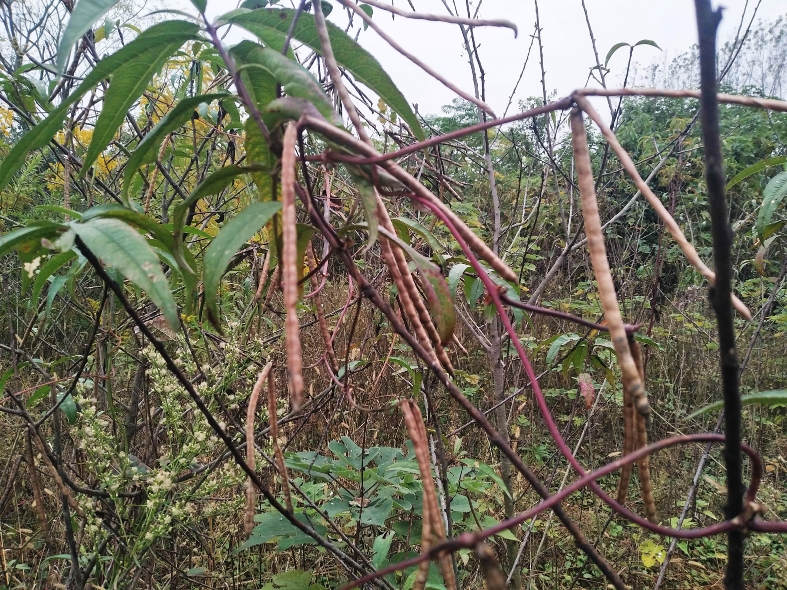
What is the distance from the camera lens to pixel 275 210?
32cm

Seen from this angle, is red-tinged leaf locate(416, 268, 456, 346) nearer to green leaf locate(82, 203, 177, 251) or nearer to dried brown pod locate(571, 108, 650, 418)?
dried brown pod locate(571, 108, 650, 418)

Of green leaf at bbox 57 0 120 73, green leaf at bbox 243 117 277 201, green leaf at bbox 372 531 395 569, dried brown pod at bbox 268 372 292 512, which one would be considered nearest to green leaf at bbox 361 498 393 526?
green leaf at bbox 372 531 395 569

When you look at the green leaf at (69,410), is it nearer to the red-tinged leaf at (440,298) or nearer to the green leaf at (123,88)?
the green leaf at (123,88)

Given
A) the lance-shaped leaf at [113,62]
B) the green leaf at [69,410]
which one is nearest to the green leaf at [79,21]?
the lance-shaped leaf at [113,62]

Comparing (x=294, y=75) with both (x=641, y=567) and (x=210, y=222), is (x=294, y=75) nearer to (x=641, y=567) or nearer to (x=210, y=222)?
(x=210, y=222)

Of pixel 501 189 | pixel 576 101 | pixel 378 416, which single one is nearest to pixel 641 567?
pixel 378 416

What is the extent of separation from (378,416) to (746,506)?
6.31 feet

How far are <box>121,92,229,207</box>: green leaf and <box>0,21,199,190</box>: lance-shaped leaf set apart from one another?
0.05 metres

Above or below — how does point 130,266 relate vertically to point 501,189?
below

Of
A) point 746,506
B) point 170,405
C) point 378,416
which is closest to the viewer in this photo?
point 746,506

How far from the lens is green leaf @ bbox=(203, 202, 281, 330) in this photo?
310 millimetres

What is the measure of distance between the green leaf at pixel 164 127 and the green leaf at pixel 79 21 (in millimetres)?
70

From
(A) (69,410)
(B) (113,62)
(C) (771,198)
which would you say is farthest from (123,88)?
(C) (771,198)

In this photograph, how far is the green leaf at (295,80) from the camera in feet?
1.06
